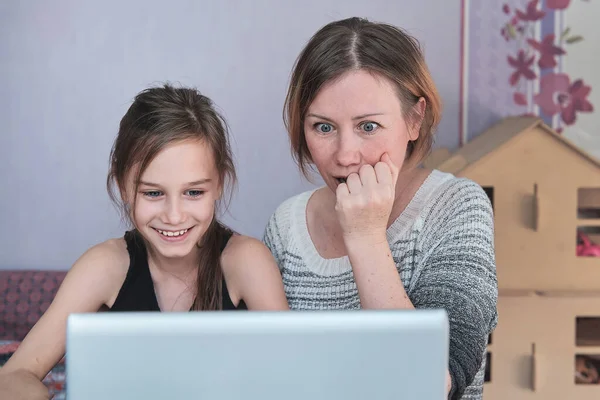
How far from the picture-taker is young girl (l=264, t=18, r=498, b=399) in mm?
1233

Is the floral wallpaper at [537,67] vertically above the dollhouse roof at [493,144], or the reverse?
the floral wallpaper at [537,67]

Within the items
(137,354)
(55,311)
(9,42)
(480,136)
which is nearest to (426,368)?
(137,354)

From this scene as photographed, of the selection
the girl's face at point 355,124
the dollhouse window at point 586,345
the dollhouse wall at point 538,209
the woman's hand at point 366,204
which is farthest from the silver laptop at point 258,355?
the dollhouse window at point 586,345

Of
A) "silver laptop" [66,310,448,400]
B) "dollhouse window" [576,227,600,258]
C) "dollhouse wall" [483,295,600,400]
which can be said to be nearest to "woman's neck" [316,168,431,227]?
"silver laptop" [66,310,448,400]

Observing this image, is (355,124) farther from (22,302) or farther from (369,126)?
(22,302)

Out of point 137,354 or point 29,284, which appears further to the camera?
point 29,284

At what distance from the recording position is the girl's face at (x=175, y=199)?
1453 mm

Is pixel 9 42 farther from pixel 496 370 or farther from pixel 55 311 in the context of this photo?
pixel 496 370

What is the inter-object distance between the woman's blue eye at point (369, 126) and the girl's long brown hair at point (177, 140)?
1.05 feet

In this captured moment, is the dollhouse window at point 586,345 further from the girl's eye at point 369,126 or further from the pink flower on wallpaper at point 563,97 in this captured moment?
the girl's eye at point 369,126

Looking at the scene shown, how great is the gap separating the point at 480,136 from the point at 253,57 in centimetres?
81

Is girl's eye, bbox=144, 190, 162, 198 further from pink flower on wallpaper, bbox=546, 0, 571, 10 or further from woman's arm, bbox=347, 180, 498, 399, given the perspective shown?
pink flower on wallpaper, bbox=546, 0, 571, 10

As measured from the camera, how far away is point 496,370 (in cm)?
254

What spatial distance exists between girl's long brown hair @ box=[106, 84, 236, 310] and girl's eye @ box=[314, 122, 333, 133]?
0.76 ft
